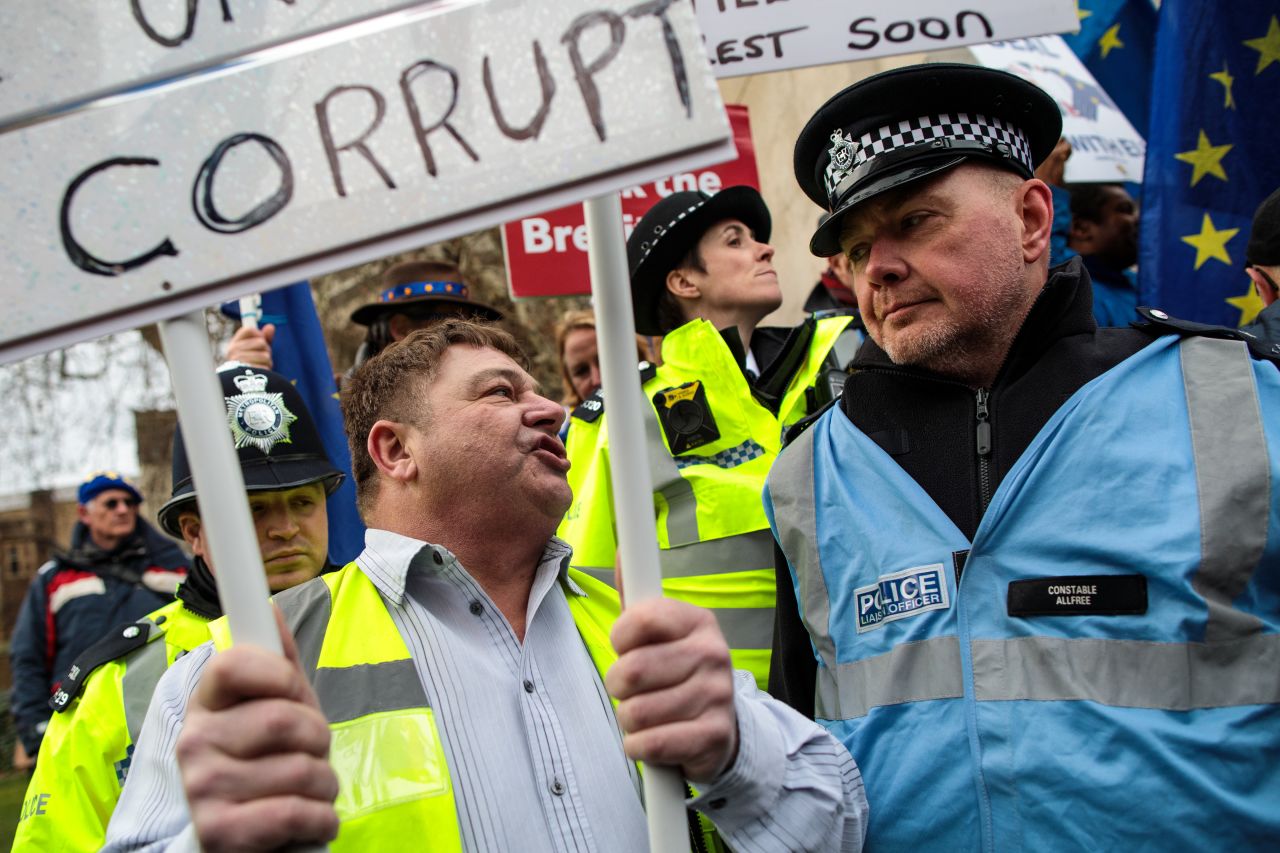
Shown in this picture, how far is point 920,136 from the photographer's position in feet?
7.16

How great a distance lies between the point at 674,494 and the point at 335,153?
75.7 inches

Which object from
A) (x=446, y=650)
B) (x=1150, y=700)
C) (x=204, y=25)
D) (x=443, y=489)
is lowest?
(x=1150, y=700)

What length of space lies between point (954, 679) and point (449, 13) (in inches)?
51.0

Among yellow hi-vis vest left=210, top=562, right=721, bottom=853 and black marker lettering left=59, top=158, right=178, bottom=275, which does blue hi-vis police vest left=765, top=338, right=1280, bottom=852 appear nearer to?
yellow hi-vis vest left=210, top=562, right=721, bottom=853

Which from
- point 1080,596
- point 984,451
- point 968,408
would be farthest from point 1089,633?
point 968,408

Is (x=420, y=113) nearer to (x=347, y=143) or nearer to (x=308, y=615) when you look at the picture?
(x=347, y=143)

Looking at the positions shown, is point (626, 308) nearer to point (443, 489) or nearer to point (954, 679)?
point (954, 679)

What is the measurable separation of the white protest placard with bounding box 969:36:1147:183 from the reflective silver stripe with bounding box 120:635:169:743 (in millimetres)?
3596

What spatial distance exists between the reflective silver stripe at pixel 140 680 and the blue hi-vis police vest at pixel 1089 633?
4.62 feet

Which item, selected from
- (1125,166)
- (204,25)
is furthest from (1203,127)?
(204,25)

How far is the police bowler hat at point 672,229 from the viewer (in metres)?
3.62

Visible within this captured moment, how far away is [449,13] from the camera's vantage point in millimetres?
1178

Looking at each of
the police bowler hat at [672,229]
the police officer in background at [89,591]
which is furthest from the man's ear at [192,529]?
the police officer in background at [89,591]

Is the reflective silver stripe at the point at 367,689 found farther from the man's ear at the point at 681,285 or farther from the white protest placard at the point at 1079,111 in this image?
the white protest placard at the point at 1079,111
